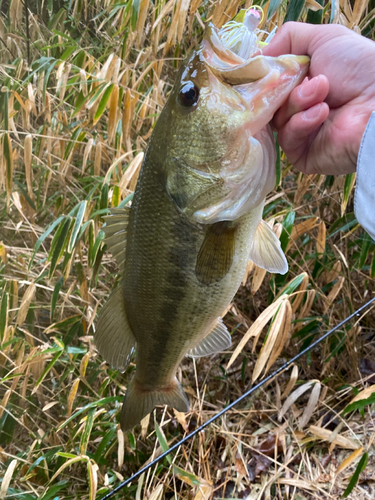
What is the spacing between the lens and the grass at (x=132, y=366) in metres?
1.61

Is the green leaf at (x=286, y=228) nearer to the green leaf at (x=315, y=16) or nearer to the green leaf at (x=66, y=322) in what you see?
the green leaf at (x=315, y=16)

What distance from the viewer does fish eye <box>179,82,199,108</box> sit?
2.74 ft

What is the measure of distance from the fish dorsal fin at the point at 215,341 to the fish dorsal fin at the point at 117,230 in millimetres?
326

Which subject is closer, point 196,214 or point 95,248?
point 196,214

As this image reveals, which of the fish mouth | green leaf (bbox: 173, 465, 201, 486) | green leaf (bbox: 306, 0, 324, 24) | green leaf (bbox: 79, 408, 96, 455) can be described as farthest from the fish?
green leaf (bbox: 306, 0, 324, 24)

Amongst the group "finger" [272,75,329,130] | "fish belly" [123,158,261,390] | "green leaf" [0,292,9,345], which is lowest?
"green leaf" [0,292,9,345]

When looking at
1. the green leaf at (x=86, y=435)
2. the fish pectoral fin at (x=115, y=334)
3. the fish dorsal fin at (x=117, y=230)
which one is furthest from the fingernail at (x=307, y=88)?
the green leaf at (x=86, y=435)

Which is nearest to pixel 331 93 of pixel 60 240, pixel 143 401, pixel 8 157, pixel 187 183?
pixel 187 183

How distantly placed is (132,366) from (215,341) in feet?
2.85

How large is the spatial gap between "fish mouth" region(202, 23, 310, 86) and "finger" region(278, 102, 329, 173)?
0.27 ft

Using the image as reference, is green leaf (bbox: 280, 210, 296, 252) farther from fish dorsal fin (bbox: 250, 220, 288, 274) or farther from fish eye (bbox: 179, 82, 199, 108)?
fish eye (bbox: 179, 82, 199, 108)

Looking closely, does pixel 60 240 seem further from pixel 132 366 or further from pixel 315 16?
pixel 315 16

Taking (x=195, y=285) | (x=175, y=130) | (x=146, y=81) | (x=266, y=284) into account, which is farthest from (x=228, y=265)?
(x=146, y=81)

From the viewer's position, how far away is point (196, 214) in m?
0.90
